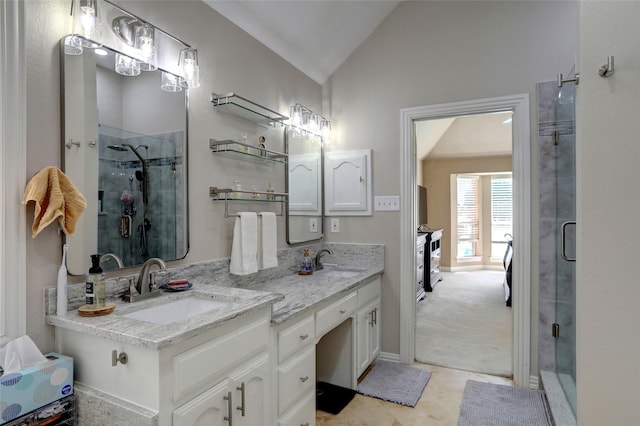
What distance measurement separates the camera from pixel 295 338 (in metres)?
1.82

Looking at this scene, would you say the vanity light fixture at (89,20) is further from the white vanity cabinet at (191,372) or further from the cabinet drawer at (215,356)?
the cabinet drawer at (215,356)

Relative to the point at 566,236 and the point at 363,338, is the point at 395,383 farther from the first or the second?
the point at 566,236

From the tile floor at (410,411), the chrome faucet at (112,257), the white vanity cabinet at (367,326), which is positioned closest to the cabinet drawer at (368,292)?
the white vanity cabinet at (367,326)

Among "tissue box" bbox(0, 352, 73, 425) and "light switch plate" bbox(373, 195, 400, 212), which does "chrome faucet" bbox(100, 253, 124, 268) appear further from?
"light switch plate" bbox(373, 195, 400, 212)

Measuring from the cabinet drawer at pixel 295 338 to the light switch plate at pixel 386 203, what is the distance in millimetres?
1321

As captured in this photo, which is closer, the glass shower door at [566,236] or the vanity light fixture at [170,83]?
the vanity light fixture at [170,83]

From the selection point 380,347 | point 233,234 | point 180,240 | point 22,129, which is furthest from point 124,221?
point 380,347

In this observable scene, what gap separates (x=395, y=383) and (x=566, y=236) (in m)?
1.52

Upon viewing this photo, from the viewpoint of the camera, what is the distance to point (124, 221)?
162cm

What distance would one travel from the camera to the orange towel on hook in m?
1.26

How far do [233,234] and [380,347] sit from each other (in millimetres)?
1661

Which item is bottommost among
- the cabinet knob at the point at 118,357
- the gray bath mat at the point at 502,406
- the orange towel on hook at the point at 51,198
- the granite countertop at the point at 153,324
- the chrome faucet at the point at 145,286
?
the gray bath mat at the point at 502,406

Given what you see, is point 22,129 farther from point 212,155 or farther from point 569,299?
point 569,299

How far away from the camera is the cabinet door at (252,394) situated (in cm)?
142
